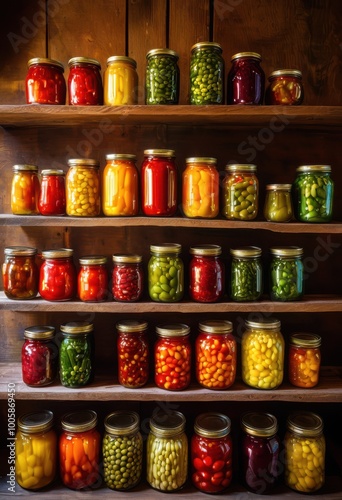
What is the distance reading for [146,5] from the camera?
1.52 metres

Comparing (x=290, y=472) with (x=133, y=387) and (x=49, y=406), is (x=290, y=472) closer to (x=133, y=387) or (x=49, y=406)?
(x=133, y=387)

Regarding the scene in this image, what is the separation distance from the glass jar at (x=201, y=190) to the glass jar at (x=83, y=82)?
371mm

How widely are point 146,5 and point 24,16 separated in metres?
0.45

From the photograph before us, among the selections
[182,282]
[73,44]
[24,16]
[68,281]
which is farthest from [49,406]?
[24,16]

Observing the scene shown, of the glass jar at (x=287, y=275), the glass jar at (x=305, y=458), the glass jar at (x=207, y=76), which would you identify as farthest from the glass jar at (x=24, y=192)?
the glass jar at (x=305, y=458)

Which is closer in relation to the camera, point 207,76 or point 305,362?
point 207,76

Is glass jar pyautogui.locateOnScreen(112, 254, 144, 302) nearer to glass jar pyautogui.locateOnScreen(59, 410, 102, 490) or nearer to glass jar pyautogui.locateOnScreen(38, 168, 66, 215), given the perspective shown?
glass jar pyautogui.locateOnScreen(38, 168, 66, 215)

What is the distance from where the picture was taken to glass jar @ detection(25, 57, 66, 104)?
4.25 ft

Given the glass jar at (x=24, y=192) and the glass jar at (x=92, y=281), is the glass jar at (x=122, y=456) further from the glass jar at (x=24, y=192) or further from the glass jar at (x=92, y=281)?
the glass jar at (x=24, y=192)

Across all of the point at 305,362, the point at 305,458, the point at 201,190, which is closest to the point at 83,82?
the point at 201,190

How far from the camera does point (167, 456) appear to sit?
4.42 feet

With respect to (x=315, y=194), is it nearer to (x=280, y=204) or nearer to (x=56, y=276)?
(x=280, y=204)

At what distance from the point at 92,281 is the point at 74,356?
254 mm

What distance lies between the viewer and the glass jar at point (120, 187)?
1.31 m
